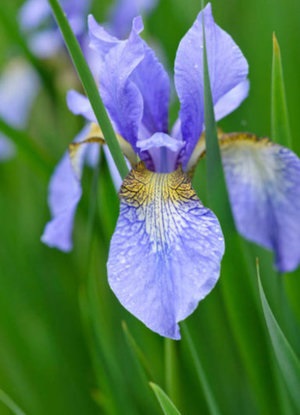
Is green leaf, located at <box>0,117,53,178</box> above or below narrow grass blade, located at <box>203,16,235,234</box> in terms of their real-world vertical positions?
above

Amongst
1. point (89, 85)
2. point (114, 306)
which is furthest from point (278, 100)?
point (114, 306)

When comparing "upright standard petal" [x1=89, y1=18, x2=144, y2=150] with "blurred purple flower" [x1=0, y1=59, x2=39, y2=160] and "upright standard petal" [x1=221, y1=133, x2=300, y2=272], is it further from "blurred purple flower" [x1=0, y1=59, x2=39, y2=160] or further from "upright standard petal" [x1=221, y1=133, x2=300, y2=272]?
"blurred purple flower" [x1=0, y1=59, x2=39, y2=160]

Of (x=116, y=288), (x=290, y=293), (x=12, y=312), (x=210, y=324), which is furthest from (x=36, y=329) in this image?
(x=116, y=288)

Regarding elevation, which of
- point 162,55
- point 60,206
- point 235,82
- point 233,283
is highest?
point 162,55

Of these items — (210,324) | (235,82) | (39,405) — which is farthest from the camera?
(39,405)

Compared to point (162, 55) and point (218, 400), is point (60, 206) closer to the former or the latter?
point (218, 400)

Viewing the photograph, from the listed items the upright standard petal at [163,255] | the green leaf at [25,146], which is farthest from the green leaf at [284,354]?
the green leaf at [25,146]

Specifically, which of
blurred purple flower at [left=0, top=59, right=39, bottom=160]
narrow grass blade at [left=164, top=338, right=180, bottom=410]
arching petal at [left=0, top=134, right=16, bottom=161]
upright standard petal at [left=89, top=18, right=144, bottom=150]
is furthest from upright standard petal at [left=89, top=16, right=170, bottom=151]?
blurred purple flower at [left=0, top=59, right=39, bottom=160]
